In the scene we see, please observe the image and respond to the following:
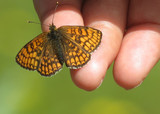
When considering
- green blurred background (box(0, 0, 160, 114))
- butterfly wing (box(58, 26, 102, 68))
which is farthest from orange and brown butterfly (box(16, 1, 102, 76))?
green blurred background (box(0, 0, 160, 114))

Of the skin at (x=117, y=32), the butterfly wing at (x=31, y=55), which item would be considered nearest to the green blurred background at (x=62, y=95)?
the skin at (x=117, y=32)

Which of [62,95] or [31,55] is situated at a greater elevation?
[31,55]

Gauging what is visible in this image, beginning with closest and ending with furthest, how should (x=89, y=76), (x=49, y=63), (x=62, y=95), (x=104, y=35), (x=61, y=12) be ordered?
(x=89, y=76) → (x=49, y=63) → (x=104, y=35) → (x=61, y=12) → (x=62, y=95)

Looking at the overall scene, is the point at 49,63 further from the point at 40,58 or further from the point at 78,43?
the point at 78,43

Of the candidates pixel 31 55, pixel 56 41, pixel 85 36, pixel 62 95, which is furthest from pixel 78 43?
pixel 62 95

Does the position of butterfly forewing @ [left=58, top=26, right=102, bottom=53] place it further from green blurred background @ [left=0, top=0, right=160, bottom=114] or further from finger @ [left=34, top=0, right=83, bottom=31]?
green blurred background @ [left=0, top=0, right=160, bottom=114]

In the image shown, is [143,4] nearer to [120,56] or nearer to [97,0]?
[97,0]
